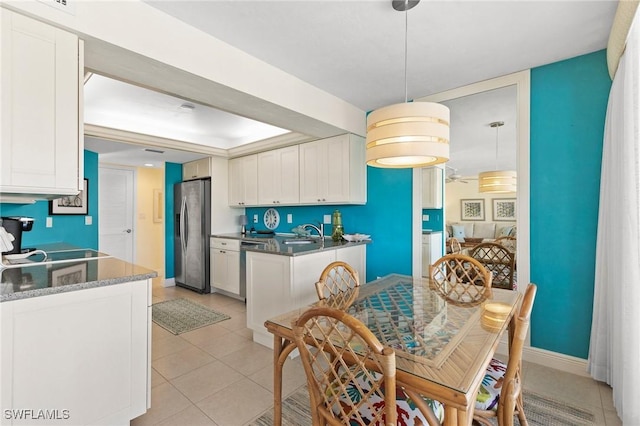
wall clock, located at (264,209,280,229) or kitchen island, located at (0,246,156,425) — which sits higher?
wall clock, located at (264,209,280,229)

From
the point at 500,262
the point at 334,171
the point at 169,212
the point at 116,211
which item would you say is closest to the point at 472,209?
the point at 500,262

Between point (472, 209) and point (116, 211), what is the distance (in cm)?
585

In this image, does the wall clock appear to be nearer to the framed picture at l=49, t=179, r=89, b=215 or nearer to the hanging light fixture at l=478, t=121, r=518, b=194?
the framed picture at l=49, t=179, r=89, b=215

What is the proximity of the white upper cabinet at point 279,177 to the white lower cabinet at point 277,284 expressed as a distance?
1249 mm

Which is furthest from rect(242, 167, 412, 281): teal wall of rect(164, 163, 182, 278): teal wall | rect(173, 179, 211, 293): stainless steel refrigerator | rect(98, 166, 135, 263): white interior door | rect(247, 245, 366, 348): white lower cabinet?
rect(98, 166, 135, 263): white interior door

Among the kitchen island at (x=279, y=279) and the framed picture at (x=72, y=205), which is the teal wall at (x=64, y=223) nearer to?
the framed picture at (x=72, y=205)

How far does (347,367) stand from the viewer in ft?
3.19

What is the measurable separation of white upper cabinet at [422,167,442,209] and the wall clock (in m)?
2.38

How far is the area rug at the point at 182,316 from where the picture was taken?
129 inches

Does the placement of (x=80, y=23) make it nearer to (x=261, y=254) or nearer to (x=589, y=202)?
(x=261, y=254)

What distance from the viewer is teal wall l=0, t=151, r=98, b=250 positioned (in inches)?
130

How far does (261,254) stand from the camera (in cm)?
287

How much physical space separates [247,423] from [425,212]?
2.49 metres

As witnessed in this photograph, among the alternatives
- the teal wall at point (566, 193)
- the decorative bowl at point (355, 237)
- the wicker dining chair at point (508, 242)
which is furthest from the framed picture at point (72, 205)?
the teal wall at point (566, 193)
